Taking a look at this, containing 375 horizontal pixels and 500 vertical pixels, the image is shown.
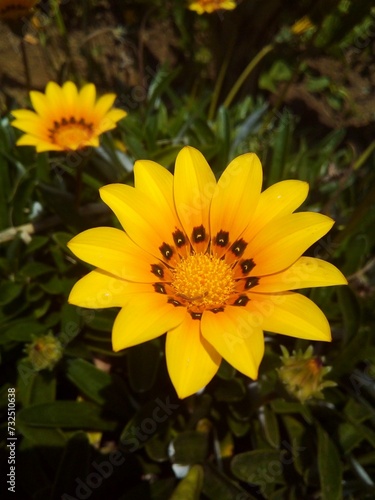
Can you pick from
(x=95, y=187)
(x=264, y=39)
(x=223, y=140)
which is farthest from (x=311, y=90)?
(x=95, y=187)

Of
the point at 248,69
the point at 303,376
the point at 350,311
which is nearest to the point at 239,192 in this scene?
the point at 303,376

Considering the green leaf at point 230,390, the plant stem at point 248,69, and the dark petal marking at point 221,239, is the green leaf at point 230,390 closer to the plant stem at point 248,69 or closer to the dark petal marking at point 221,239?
the dark petal marking at point 221,239

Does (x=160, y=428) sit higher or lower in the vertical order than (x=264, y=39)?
lower

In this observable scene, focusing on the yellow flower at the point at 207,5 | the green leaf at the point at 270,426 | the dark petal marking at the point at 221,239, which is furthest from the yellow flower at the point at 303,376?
the yellow flower at the point at 207,5

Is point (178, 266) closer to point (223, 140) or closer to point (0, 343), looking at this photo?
point (0, 343)

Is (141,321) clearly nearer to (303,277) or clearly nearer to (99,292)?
(99,292)

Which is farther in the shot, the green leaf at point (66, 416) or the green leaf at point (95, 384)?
the green leaf at point (95, 384)
